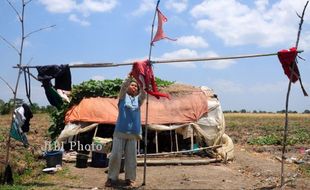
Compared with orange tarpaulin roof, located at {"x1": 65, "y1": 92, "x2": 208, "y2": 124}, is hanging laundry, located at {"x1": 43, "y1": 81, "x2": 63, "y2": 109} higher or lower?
higher

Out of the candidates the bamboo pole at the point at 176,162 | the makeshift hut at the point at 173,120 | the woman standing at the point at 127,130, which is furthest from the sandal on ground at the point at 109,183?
the makeshift hut at the point at 173,120

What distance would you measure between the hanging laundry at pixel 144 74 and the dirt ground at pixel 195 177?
2002mm

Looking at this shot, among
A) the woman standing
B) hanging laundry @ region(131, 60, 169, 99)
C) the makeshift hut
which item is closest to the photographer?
hanging laundry @ region(131, 60, 169, 99)

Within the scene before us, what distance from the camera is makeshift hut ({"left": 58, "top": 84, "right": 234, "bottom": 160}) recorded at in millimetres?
13875

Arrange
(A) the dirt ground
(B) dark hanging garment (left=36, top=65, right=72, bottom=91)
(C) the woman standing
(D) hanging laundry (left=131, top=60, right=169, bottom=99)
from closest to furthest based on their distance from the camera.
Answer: (D) hanging laundry (left=131, top=60, right=169, bottom=99) → (C) the woman standing → (A) the dirt ground → (B) dark hanging garment (left=36, top=65, right=72, bottom=91)

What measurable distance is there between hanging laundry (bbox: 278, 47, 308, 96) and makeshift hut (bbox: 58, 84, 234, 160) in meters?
4.68

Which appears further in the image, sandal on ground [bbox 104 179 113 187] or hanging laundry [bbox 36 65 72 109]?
hanging laundry [bbox 36 65 72 109]

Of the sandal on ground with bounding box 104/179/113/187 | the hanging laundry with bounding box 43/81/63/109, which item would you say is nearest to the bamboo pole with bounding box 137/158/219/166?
the sandal on ground with bounding box 104/179/113/187

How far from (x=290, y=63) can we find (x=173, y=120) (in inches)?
225

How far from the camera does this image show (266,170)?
12039 mm

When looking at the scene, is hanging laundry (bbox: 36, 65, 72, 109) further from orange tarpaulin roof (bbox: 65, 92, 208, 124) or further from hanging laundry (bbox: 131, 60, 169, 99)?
orange tarpaulin roof (bbox: 65, 92, 208, 124)

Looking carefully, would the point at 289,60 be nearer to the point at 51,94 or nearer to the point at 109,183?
the point at 109,183

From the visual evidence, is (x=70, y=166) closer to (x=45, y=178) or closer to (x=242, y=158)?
(x=45, y=178)

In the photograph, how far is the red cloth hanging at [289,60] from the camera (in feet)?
29.7
